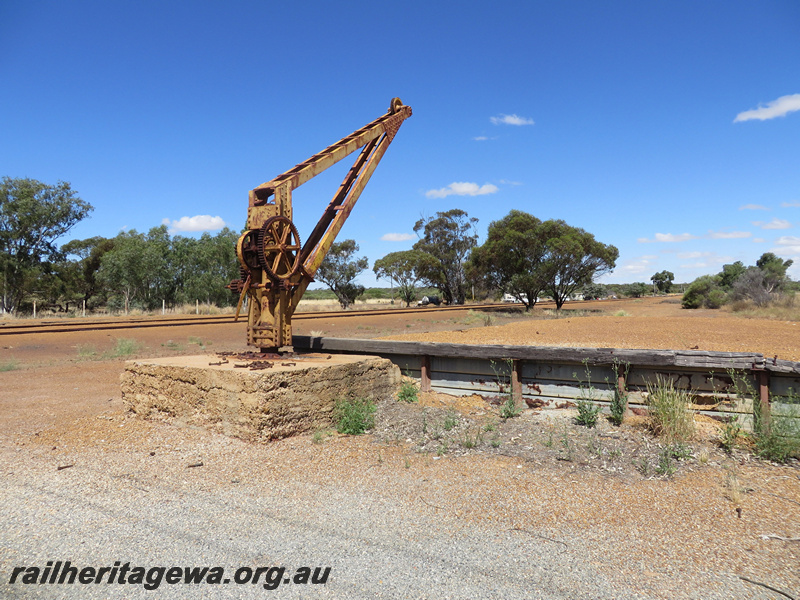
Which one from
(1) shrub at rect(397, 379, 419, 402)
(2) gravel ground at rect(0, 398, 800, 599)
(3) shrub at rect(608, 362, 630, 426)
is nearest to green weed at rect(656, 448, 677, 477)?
(2) gravel ground at rect(0, 398, 800, 599)

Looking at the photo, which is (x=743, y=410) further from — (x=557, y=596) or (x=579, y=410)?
(x=557, y=596)

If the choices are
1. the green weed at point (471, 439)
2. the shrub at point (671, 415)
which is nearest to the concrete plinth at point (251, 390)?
the green weed at point (471, 439)

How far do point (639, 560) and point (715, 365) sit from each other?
3.54m

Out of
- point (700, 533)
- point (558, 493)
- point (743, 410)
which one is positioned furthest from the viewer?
point (743, 410)

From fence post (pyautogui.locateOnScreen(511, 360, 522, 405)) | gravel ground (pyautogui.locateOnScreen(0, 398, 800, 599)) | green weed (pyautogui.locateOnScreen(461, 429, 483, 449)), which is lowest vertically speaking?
gravel ground (pyautogui.locateOnScreen(0, 398, 800, 599))

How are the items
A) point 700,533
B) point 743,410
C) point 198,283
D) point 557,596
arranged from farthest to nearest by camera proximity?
point 198,283
point 743,410
point 700,533
point 557,596

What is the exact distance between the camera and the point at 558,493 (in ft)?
14.9

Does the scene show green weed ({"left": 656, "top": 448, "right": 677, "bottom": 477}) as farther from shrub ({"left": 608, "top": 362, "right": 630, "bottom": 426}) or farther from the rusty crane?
the rusty crane

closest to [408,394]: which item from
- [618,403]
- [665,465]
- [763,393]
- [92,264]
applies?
[618,403]

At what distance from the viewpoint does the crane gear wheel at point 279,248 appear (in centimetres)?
705

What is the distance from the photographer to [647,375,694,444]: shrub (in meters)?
5.67

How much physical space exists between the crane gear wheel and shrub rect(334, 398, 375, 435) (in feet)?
6.69

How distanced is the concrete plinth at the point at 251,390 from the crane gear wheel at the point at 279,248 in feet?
4.26

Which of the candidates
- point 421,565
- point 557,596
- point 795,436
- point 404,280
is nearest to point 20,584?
point 421,565
